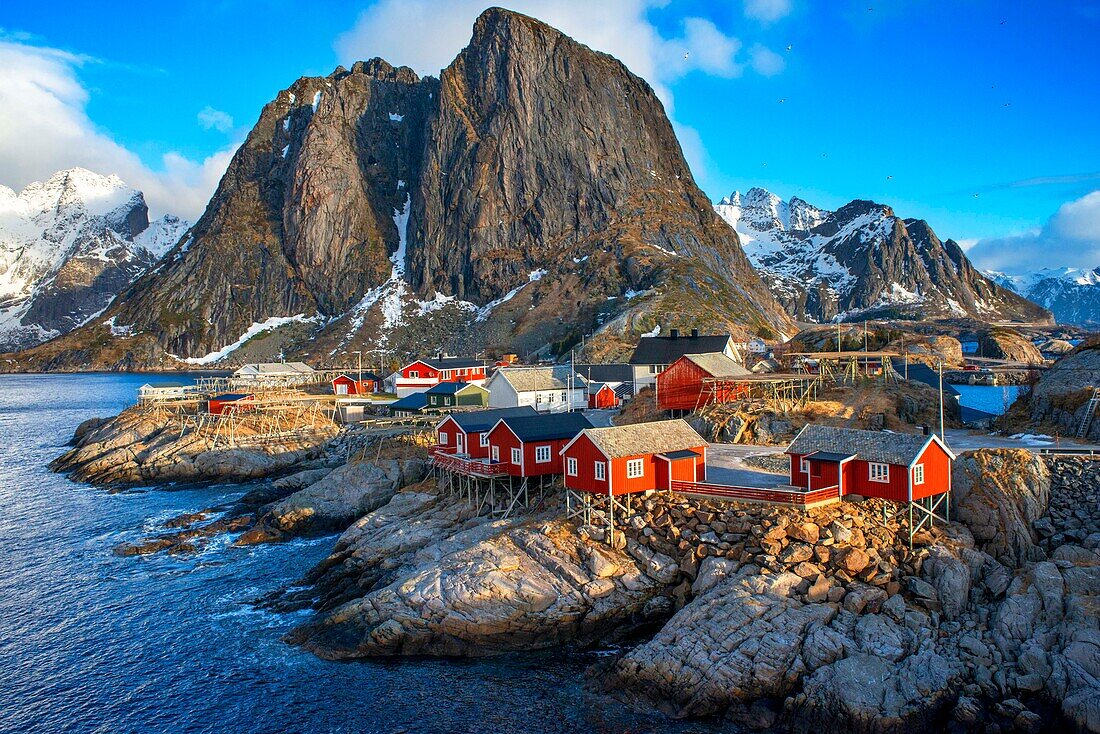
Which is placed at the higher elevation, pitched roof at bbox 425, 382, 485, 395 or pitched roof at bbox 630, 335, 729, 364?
pitched roof at bbox 630, 335, 729, 364

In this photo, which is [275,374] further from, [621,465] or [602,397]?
[621,465]

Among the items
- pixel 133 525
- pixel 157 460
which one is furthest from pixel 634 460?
pixel 157 460

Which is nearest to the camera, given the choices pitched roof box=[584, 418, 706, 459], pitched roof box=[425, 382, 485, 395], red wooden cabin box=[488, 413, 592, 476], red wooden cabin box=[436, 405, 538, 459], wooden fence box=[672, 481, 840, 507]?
wooden fence box=[672, 481, 840, 507]

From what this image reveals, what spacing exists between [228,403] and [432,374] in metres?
27.6

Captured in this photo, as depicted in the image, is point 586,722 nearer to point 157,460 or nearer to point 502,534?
point 502,534

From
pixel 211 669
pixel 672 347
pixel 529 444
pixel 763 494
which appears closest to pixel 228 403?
pixel 672 347

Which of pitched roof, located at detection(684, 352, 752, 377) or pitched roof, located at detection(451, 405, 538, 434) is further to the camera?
pitched roof, located at detection(684, 352, 752, 377)

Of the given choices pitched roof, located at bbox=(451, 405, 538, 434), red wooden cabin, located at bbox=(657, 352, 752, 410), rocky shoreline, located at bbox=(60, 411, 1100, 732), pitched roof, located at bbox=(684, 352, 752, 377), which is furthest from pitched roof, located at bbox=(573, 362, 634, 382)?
rocky shoreline, located at bbox=(60, 411, 1100, 732)

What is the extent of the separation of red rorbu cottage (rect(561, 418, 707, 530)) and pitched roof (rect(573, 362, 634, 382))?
48.5 meters

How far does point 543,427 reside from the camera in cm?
4434

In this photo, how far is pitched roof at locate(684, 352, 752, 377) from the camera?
58.0 metres

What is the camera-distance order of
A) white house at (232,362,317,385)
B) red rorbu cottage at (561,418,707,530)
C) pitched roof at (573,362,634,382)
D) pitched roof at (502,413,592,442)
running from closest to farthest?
red rorbu cottage at (561,418,707,530), pitched roof at (502,413,592,442), pitched roof at (573,362,634,382), white house at (232,362,317,385)

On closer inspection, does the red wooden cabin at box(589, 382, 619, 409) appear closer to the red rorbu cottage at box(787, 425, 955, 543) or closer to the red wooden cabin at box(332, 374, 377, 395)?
the red wooden cabin at box(332, 374, 377, 395)

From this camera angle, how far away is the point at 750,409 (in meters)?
53.4
